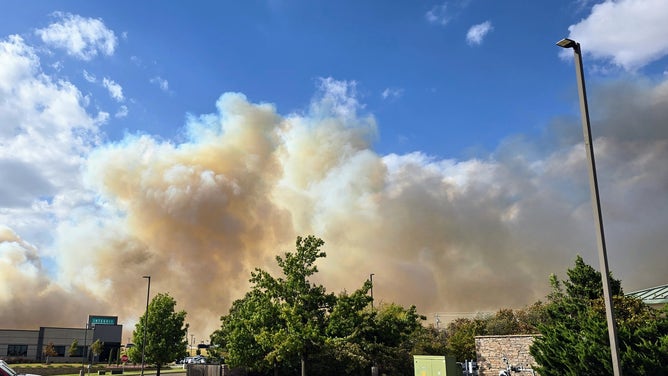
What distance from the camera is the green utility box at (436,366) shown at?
26609 millimetres

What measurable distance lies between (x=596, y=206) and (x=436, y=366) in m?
17.2

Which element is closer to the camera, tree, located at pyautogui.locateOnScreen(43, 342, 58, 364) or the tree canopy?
the tree canopy

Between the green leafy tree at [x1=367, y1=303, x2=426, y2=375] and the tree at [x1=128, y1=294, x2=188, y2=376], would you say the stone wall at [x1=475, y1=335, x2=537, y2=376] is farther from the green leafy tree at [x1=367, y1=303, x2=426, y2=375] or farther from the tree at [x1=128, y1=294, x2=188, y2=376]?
the tree at [x1=128, y1=294, x2=188, y2=376]

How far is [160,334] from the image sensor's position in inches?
1822

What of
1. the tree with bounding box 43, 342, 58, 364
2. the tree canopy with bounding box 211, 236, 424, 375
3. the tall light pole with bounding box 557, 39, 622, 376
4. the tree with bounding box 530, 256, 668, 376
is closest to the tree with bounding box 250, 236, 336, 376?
A: the tree canopy with bounding box 211, 236, 424, 375

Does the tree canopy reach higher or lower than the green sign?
lower

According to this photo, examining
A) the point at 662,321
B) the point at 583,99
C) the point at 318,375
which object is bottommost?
the point at 318,375

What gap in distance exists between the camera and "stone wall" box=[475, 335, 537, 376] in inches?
1304

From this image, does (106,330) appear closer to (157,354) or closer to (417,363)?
(157,354)

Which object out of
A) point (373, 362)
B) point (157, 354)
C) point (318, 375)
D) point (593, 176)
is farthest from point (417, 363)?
point (157, 354)

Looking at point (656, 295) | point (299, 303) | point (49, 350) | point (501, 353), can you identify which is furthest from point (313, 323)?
point (49, 350)

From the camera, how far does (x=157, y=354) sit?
150 ft

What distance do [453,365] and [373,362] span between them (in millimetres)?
6122

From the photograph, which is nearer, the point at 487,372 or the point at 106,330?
the point at 487,372
